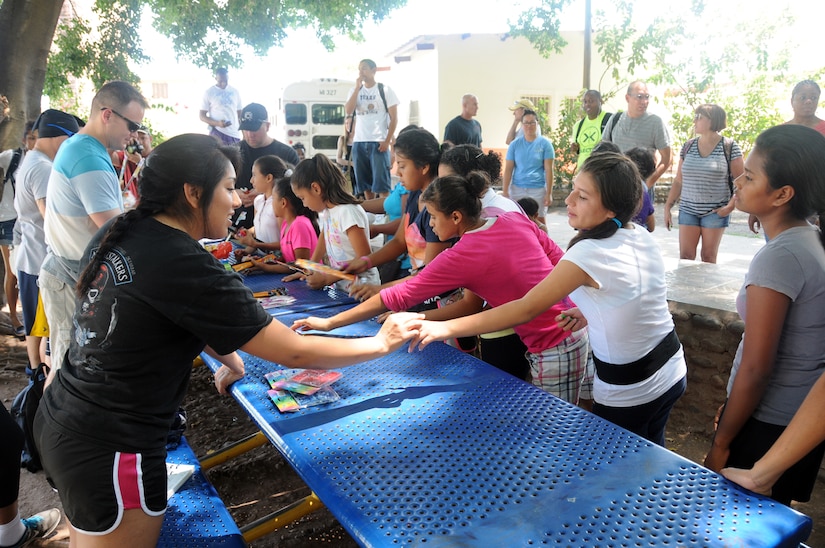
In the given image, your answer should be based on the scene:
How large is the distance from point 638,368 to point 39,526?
8.35 ft

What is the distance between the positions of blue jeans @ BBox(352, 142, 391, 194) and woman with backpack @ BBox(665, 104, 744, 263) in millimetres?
3308

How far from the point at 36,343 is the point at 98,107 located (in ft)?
5.83

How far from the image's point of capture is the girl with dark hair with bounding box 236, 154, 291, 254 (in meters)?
4.56

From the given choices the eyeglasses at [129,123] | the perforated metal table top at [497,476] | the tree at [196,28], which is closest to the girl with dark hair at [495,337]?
the perforated metal table top at [497,476]

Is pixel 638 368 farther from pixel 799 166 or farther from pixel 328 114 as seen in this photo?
pixel 328 114

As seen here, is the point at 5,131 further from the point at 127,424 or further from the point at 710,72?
the point at 710,72

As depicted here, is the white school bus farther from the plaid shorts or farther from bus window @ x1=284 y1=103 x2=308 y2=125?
the plaid shorts

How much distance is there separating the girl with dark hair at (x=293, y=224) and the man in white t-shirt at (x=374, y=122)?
8.80ft

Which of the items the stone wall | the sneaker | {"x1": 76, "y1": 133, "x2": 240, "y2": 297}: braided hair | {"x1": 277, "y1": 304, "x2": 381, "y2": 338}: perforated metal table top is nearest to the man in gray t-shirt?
the stone wall

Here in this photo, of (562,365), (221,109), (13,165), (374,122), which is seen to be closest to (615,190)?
(562,365)

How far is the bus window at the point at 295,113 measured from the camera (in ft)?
49.9

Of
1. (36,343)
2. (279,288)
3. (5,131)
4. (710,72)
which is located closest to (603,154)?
(279,288)

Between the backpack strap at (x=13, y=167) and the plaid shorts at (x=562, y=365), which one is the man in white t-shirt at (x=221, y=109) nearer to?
the backpack strap at (x=13, y=167)

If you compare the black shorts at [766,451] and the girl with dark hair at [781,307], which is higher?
the girl with dark hair at [781,307]
